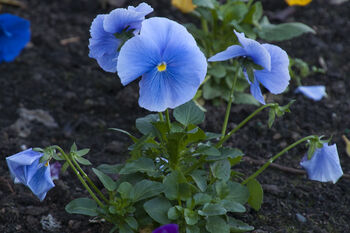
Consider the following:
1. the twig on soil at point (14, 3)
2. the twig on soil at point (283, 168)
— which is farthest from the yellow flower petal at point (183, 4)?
the twig on soil at point (14, 3)

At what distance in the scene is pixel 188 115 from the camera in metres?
1.81

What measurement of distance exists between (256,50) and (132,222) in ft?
2.06

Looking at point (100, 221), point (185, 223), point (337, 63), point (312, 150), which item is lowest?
point (337, 63)

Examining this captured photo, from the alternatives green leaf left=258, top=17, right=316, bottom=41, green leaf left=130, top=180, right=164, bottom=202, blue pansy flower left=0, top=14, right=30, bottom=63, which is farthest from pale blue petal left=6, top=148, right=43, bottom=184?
green leaf left=258, top=17, right=316, bottom=41

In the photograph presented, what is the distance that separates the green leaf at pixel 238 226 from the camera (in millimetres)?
1825

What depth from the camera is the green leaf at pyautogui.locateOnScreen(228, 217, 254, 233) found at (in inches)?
71.9

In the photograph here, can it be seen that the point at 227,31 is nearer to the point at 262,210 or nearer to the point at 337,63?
the point at 337,63

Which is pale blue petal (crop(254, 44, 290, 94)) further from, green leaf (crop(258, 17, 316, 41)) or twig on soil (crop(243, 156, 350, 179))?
green leaf (crop(258, 17, 316, 41))

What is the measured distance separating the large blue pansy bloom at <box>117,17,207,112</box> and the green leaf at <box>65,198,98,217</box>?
415 mm

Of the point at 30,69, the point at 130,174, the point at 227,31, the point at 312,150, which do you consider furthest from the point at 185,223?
the point at 30,69

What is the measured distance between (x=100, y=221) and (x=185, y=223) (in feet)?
1.22

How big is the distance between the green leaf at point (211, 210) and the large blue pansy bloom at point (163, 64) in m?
0.34

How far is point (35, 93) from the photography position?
9.41 feet

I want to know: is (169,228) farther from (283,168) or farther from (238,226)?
(283,168)
